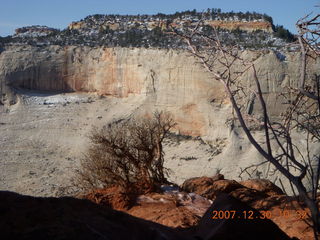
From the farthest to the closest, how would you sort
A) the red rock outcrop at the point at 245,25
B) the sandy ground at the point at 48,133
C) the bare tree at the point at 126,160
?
the red rock outcrop at the point at 245,25
the sandy ground at the point at 48,133
the bare tree at the point at 126,160

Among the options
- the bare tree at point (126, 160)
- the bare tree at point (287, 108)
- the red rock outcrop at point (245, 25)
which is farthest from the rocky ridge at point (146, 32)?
the bare tree at point (287, 108)

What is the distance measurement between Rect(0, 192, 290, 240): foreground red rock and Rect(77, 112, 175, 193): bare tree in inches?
170

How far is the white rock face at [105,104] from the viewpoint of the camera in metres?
21.1

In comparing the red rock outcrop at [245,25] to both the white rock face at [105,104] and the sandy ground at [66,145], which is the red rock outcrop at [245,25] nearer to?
the white rock face at [105,104]

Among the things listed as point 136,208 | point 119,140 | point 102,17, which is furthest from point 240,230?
point 102,17

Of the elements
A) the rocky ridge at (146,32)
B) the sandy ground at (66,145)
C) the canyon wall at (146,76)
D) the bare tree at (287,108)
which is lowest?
the sandy ground at (66,145)

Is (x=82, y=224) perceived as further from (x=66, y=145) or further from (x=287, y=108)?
(x=66, y=145)

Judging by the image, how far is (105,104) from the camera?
2781 centimetres

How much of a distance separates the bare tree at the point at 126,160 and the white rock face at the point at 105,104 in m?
9.16

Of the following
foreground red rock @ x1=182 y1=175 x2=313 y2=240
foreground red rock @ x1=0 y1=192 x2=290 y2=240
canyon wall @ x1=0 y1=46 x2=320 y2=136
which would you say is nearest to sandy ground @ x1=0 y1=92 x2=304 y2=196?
canyon wall @ x1=0 y1=46 x2=320 y2=136

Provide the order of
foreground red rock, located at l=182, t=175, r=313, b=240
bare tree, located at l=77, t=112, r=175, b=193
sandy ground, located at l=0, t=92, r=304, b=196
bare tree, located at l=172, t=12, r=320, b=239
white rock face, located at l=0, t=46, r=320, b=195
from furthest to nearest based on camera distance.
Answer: white rock face, located at l=0, t=46, r=320, b=195 → sandy ground, located at l=0, t=92, r=304, b=196 → bare tree, located at l=77, t=112, r=175, b=193 → foreground red rock, located at l=182, t=175, r=313, b=240 → bare tree, located at l=172, t=12, r=320, b=239

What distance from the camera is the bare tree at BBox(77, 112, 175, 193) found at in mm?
8156

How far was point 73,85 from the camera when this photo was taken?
97.1ft

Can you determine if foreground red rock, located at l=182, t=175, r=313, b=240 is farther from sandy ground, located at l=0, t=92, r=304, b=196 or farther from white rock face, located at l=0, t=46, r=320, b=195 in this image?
white rock face, located at l=0, t=46, r=320, b=195
